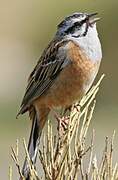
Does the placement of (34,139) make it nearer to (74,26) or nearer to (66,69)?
(66,69)

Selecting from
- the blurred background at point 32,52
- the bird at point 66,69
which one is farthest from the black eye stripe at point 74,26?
the blurred background at point 32,52

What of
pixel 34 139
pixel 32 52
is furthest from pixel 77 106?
pixel 32 52

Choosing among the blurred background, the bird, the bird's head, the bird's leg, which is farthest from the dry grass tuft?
the blurred background

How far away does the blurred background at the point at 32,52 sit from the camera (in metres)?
14.0

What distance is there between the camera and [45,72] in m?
6.48

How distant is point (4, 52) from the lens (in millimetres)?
16984

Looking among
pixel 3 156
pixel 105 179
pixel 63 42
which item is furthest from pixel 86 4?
pixel 105 179

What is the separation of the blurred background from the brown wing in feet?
17.9

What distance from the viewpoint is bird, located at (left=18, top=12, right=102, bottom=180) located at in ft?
19.9

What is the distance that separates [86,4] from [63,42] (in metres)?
10.6

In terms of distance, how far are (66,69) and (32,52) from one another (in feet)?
34.3

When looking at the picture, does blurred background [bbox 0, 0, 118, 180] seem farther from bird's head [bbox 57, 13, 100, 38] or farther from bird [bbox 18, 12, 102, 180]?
bird's head [bbox 57, 13, 100, 38]

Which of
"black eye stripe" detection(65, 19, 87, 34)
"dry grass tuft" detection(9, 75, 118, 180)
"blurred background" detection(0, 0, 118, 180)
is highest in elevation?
"black eye stripe" detection(65, 19, 87, 34)

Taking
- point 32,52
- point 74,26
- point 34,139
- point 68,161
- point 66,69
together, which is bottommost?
point 32,52
